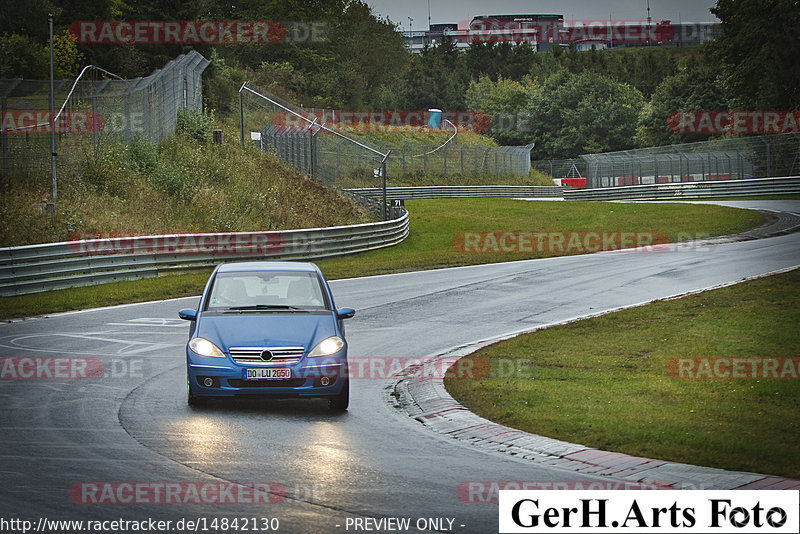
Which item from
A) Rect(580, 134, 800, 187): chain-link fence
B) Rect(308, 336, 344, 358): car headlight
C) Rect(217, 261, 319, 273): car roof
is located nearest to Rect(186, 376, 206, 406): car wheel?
Rect(308, 336, 344, 358): car headlight

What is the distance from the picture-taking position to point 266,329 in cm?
1031

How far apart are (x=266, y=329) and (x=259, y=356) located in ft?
1.27

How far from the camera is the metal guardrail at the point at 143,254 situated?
20.5 m

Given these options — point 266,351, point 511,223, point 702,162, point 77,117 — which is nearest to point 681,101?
point 702,162

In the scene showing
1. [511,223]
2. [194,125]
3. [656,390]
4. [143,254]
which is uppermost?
[194,125]

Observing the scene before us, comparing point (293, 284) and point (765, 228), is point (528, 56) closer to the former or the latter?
point (765, 228)

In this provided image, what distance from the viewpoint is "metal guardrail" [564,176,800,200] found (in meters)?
52.7

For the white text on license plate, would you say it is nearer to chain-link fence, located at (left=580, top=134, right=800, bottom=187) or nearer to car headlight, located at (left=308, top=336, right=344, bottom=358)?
car headlight, located at (left=308, top=336, right=344, bottom=358)

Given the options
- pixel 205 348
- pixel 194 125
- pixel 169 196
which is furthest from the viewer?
pixel 194 125

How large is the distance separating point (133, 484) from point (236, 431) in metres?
2.05

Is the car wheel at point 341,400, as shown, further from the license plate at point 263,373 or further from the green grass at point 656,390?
the green grass at point 656,390

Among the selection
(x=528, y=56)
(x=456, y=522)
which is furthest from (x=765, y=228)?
(x=528, y=56)

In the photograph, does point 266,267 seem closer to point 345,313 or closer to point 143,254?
point 345,313

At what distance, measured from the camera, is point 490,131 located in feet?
348
